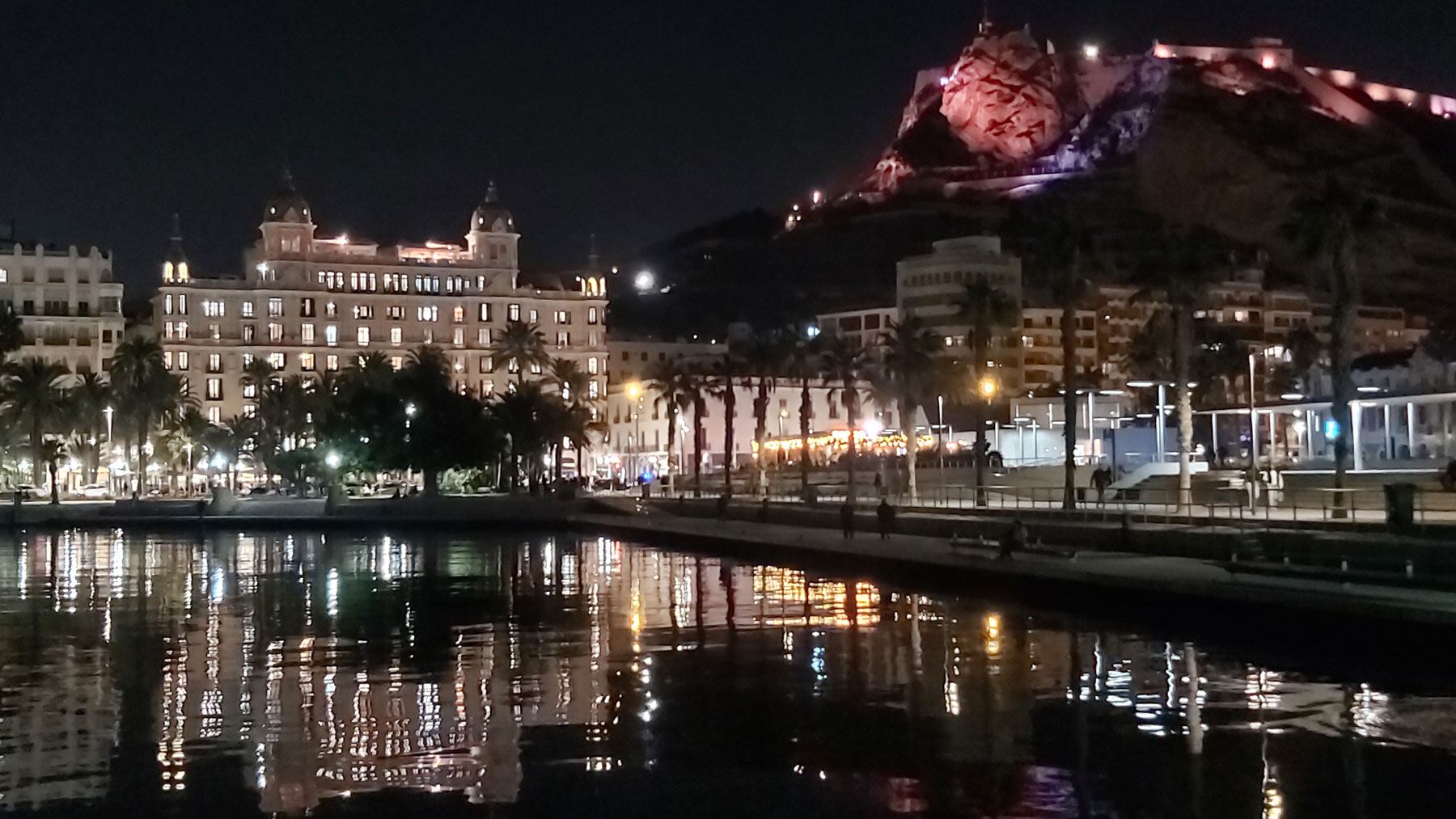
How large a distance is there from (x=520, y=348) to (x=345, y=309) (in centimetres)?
2576

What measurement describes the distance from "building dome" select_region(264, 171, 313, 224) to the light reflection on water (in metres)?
115

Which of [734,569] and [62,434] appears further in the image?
[62,434]

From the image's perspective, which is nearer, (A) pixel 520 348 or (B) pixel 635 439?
(A) pixel 520 348

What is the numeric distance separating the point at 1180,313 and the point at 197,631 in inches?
1820

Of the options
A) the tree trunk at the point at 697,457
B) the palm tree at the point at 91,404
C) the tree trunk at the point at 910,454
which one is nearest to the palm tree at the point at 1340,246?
the tree trunk at the point at 910,454

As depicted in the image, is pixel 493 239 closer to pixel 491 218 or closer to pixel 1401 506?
pixel 491 218

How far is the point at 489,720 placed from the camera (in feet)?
67.1

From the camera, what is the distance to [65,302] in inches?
5684

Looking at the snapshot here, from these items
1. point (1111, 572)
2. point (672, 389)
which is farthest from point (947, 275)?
point (1111, 572)

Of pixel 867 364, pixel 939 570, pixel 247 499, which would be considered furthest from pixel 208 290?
pixel 939 570

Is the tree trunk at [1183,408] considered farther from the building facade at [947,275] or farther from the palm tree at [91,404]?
the building facade at [947,275]

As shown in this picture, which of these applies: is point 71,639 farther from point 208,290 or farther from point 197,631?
point 208,290

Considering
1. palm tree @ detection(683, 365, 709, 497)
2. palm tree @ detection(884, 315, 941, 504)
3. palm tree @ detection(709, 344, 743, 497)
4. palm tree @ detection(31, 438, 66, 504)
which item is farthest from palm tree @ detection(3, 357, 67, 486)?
palm tree @ detection(884, 315, 941, 504)

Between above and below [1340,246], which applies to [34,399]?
below
